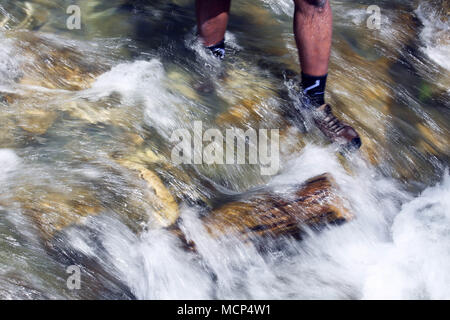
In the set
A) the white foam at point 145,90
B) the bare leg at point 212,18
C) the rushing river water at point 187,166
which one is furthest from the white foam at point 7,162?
the bare leg at point 212,18

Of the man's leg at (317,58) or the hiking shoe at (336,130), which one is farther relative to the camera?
the hiking shoe at (336,130)

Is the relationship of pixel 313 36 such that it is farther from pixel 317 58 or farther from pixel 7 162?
pixel 7 162

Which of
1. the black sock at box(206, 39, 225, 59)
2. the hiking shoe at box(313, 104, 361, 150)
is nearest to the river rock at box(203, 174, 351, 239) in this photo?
the hiking shoe at box(313, 104, 361, 150)

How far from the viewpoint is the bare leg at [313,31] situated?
3.45 m

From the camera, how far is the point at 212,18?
4090mm

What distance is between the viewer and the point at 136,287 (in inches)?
113

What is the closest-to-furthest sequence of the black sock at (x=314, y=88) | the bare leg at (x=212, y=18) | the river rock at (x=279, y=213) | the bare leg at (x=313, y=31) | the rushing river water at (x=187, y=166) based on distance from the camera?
the rushing river water at (x=187, y=166) → the river rock at (x=279, y=213) → the bare leg at (x=313, y=31) → the black sock at (x=314, y=88) → the bare leg at (x=212, y=18)

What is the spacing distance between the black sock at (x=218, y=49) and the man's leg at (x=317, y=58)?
2.88 feet

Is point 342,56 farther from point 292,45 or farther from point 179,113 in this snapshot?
point 179,113

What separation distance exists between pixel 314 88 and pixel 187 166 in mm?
1020

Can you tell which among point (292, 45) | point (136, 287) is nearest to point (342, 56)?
point (292, 45)

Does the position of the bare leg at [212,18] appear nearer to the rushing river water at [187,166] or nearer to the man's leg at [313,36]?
the rushing river water at [187,166]
